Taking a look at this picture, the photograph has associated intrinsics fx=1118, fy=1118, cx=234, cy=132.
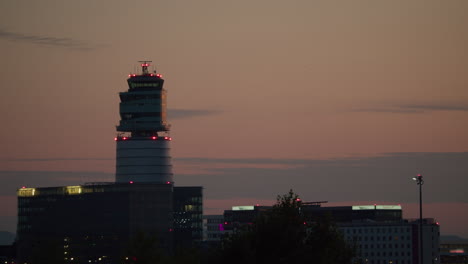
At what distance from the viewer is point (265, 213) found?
93625 millimetres

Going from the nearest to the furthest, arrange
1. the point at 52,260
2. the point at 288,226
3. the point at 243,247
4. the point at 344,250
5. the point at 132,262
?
the point at 243,247 < the point at 288,226 < the point at 344,250 < the point at 132,262 < the point at 52,260

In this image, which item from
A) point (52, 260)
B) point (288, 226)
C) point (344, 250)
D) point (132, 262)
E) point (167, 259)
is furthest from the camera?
point (52, 260)

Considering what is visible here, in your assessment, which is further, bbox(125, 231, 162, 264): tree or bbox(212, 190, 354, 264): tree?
bbox(125, 231, 162, 264): tree

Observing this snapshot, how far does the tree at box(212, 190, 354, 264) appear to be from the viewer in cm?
8606

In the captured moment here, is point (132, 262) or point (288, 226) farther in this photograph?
point (132, 262)

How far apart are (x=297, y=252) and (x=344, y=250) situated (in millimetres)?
10008

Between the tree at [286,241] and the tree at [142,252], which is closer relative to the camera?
the tree at [286,241]

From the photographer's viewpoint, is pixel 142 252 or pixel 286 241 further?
pixel 142 252

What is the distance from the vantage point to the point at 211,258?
88562 millimetres

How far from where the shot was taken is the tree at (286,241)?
86.1 meters

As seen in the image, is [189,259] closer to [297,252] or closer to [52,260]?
[297,252]

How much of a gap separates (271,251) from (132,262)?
144 feet

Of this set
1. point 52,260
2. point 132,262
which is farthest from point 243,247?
point 52,260

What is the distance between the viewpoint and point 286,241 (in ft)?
290
